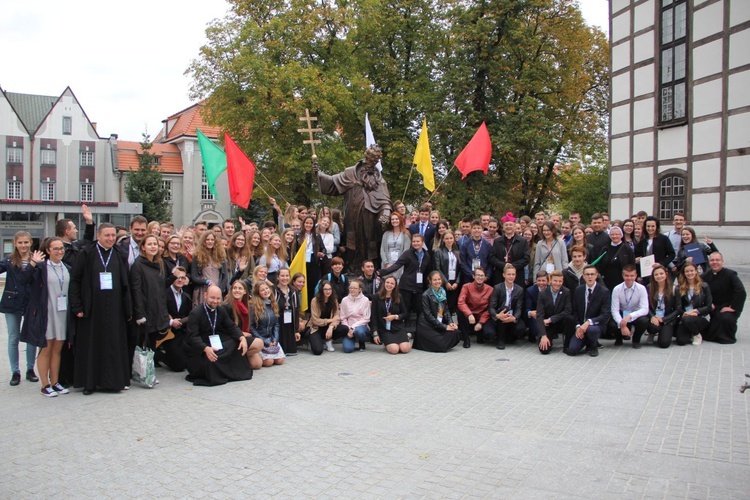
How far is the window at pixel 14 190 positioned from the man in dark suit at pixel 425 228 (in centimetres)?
4623

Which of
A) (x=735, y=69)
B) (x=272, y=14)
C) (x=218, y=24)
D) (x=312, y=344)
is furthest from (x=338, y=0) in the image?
(x=312, y=344)

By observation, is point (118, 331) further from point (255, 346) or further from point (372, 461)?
point (372, 461)

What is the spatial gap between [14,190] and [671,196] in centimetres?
4577

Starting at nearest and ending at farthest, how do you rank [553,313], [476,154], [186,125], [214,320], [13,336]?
[13,336]
[214,320]
[553,313]
[476,154]
[186,125]

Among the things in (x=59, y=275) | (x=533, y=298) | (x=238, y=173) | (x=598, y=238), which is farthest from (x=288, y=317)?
(x=598, y=238)

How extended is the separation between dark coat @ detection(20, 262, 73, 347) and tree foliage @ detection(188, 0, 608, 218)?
1940 centimetres

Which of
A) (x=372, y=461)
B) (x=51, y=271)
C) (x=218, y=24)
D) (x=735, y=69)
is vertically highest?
(x=218, y=24)

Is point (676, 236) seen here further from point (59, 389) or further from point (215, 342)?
point (59, 389)

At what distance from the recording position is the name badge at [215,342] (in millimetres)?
7571

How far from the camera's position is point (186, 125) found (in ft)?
174

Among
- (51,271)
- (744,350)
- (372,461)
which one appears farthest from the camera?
(744,350)

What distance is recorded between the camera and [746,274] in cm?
1814

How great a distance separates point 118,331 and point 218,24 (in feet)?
82.9

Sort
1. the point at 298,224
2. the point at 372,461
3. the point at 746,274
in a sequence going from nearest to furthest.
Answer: the point at 372,461, the point at 298,224, the point at 746,274
